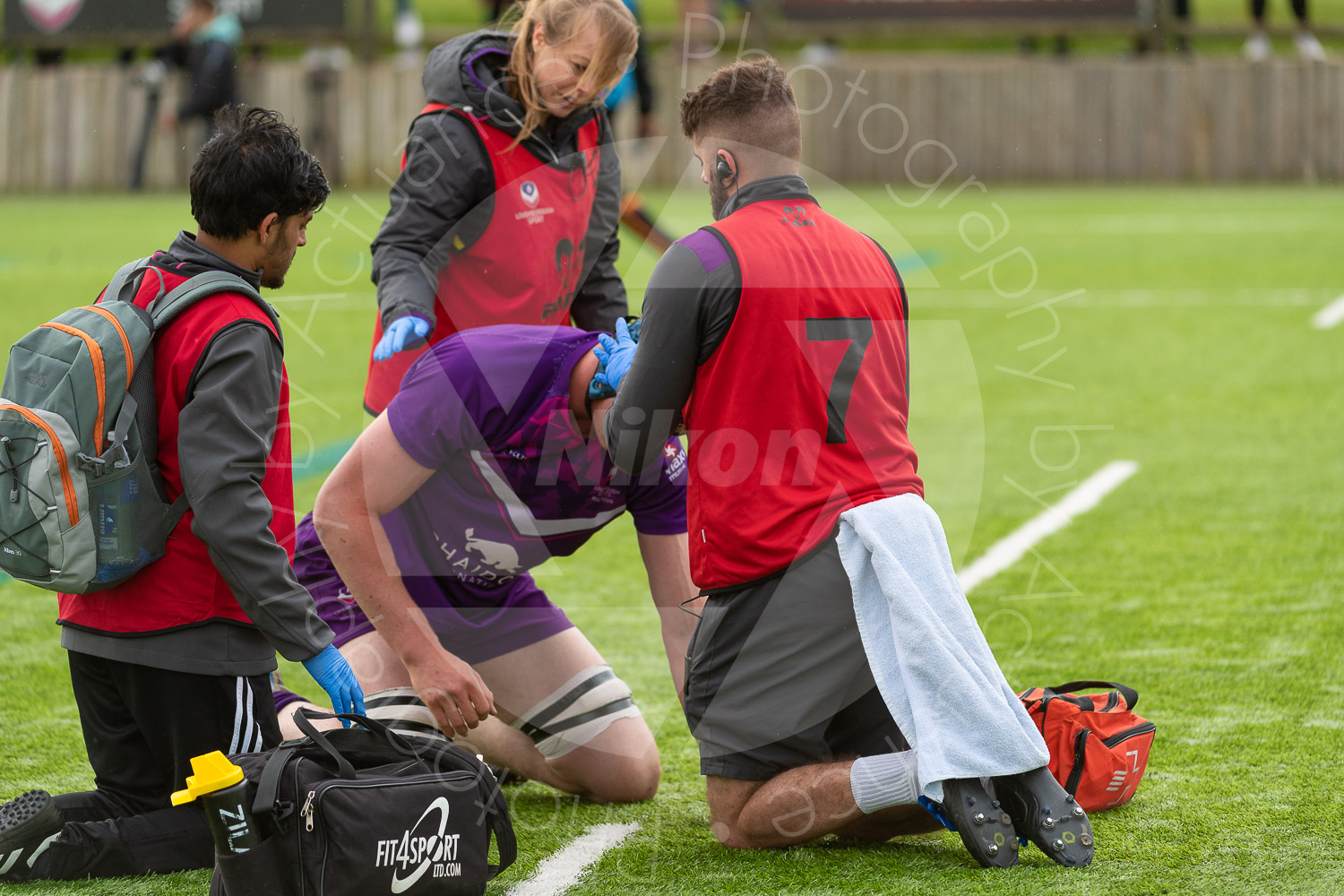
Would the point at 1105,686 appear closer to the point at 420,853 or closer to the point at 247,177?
the point at 420,853

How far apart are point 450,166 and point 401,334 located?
0.58 meters

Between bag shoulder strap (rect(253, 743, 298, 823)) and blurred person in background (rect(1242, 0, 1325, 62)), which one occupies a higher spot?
blurred person in background (rect(1242, 0, 1325, 62))

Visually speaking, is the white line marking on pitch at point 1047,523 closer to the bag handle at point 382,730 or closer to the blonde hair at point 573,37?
the blonde hair at point 573,37

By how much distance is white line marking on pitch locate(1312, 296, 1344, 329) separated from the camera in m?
10.3

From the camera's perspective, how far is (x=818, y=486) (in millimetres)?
3021

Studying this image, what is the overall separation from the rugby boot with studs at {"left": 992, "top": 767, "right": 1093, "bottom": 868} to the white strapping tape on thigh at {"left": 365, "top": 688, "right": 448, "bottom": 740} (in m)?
1.33

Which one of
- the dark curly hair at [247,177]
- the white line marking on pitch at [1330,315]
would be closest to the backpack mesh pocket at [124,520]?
the dark curly hair at [247,177]

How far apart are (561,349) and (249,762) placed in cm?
103

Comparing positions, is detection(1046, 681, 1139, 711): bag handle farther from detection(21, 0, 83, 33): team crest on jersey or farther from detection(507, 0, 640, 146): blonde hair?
detection(21, 0, 83, 33): team crest on jersey

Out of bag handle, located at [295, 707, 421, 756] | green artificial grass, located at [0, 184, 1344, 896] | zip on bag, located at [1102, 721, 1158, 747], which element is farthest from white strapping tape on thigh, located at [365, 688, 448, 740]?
zip on bag, located at [1102, 721, 1158, 747]

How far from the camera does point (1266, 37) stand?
68.3ft

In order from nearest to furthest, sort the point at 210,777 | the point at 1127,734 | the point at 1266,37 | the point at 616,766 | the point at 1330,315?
the point at 210,777 → the point at 1127,734 → the point at 616,766 → the point at 1330,315 → the point at 1266,37

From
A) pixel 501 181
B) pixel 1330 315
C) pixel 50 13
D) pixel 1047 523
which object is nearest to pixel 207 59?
pixel 50 13

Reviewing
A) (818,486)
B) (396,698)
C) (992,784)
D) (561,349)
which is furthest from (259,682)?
(992,784)
